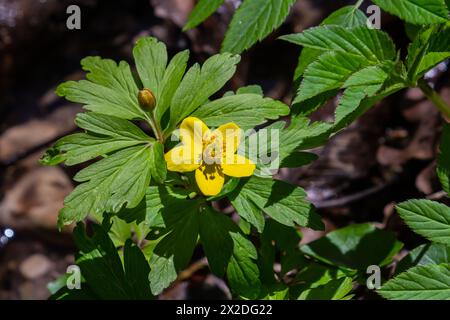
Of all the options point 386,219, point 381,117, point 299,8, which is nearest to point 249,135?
point 386,219

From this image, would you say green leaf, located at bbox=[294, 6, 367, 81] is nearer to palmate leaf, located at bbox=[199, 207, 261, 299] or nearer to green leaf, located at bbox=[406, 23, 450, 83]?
green leaf, located at bbox=[406, 23, 450, 83]

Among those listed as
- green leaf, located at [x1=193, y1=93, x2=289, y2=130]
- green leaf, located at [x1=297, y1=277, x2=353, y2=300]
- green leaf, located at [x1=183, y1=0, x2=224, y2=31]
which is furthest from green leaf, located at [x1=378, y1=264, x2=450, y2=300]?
green leaf, located at [x1=183, y1=0, x2=224, y2=31]

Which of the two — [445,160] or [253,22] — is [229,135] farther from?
[445,160]

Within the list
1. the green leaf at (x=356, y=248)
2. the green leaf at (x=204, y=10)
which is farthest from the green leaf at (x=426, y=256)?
the green leaf at (x=204, y=10)

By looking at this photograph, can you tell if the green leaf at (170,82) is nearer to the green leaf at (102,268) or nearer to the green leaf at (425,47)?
the green leaf at (102,268)

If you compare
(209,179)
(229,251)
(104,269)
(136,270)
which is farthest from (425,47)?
(104,269)
